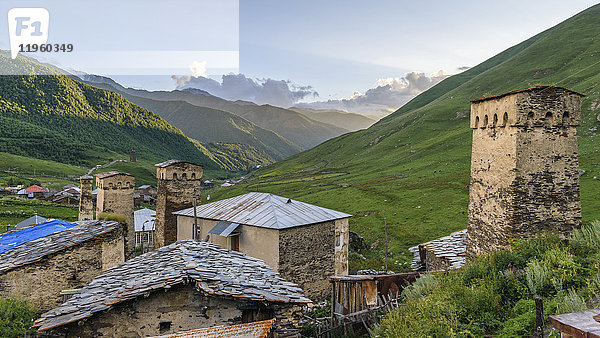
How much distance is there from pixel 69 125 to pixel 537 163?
185169 millimetres

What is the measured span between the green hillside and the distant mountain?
76589 millimetres

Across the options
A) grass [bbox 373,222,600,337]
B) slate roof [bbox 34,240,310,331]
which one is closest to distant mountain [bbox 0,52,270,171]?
slate roof [bbox 34,240,310,331]

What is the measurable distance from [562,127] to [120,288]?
13.1 m

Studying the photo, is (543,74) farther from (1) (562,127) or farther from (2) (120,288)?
(2) (120,288)

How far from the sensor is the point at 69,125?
522 ft

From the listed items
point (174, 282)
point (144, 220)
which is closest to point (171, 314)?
point (174, 282)

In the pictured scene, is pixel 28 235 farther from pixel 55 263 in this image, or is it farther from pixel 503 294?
pixel 503 294

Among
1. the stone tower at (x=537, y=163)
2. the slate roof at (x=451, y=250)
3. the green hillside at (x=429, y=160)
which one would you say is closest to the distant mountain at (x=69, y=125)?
the green hillside at (x=429, y=160)

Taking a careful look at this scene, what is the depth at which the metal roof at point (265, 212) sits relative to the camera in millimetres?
18391

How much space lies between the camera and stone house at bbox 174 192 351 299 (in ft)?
58.1

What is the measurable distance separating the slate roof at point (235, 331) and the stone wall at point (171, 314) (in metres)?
0.33

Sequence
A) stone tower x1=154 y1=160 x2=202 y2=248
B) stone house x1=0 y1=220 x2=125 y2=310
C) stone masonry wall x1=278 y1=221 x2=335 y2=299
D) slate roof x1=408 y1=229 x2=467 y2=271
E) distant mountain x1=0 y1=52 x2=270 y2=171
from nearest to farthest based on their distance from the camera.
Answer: stone house x1=0 y1=220 x2=125 y2=310, slate roof x1=408 y1=229 x2=467 y2=271, stone masonry wall x1=278 y1=221 x2=335 y2=299, stone tower x1=154 y1=160 x2=202 y2=248, distant mountain x1=0 y1=52 x2=270 y2=171

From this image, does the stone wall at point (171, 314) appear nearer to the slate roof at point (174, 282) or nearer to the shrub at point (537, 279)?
the slate roof at point (174, 282)

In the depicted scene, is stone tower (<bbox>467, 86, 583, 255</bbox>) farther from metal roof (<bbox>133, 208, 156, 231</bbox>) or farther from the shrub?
metal roof (<bbox>133, 208, 156, 231</bbox>)
